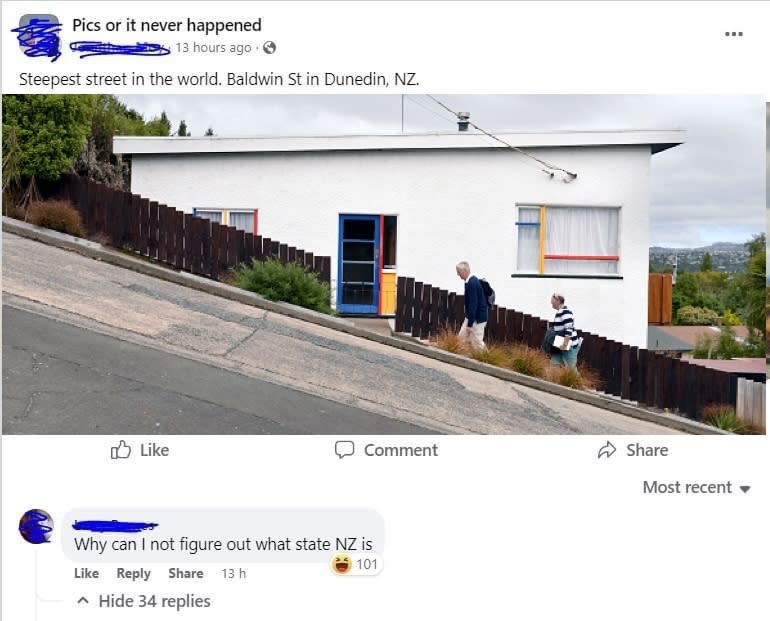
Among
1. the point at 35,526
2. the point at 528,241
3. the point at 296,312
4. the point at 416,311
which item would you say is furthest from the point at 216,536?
the point at 528,241

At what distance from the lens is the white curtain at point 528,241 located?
520 inches

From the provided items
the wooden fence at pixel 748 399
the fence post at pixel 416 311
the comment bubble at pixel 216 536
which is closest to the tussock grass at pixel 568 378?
the wooden fence at pixel 748 399

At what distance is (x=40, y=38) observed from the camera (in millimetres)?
4664

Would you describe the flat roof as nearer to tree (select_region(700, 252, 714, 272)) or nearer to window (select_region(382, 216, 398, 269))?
window (select_region(382, 216, 398, 269))

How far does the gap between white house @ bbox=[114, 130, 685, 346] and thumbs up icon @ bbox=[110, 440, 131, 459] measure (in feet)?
31.0

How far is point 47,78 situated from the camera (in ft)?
15.6

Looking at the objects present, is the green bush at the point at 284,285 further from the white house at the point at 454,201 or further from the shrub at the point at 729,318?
the shrub at the point at 729,318

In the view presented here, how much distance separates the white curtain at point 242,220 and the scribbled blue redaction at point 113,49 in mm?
8912

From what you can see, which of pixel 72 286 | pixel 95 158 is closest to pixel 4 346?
pixel 72 286

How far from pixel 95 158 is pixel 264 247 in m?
5.29

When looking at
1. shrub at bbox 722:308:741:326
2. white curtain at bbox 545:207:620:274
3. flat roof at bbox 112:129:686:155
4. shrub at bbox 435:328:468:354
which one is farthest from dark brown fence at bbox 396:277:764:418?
shrub at bbox 722:308:741:326

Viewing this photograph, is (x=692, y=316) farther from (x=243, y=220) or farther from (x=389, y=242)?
(x=243, y=220)

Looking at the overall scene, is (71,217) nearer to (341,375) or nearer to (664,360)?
(341,375)

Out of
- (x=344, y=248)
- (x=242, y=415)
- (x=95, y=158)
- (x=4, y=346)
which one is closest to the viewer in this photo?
(x=242, y=415)
